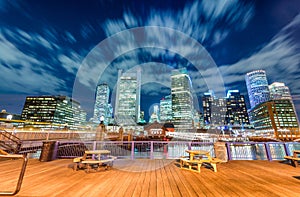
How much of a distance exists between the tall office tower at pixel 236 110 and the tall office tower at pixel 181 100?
50.2m

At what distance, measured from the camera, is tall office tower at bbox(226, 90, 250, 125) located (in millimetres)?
120250

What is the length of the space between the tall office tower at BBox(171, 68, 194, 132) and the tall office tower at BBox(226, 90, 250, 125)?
50.2 m

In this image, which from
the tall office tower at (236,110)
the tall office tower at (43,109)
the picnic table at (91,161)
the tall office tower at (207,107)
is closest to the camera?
the picnic table at (91,161)

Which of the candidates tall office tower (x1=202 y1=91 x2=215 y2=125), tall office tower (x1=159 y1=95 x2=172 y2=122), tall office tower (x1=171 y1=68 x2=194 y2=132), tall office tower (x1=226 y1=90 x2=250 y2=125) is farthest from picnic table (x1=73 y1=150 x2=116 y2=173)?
tall office tower (x1=202 y1=91 x2=215 y2=125)

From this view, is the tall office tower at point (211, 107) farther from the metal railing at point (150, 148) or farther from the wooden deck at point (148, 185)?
the wooden deck at point (148, 185)

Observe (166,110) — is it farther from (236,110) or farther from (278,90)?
(278,90)

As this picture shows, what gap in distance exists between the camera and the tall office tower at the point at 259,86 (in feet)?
490

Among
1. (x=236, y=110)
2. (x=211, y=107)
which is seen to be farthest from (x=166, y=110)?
(x=236, y=110)

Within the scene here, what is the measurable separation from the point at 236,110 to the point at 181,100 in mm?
66081

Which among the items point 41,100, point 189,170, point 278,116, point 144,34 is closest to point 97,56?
point 144,34

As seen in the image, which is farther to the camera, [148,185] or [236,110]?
[236,110]

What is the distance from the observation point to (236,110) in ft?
412

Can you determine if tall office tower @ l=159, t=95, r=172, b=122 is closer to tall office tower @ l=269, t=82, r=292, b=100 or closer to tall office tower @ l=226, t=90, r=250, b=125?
tall office tower @ l=226, t=90, r=250, b=125

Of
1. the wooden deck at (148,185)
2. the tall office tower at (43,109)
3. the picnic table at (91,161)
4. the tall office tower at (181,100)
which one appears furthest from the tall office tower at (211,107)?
the picnic table at (91,161)
